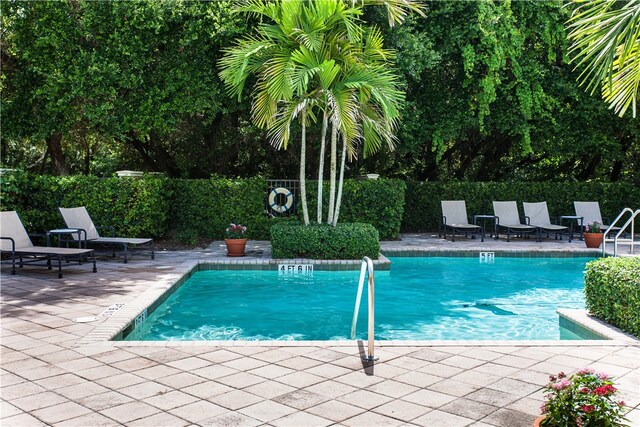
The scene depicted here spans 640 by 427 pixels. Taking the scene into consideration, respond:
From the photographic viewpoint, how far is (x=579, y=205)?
16094 millimetres

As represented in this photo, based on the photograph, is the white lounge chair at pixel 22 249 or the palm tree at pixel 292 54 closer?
the white lounge chair at pixel 22 249

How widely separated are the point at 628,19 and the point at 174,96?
35.9 feet

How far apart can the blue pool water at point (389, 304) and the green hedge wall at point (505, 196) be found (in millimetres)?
4751

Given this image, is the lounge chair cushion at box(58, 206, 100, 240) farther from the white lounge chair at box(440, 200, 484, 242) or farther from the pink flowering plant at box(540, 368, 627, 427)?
A: the pink flowering plant at box(540, 368, 627, 427)

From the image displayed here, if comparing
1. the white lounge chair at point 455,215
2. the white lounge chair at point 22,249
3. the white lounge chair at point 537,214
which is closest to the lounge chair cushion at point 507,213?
the white lounge chair at point 537,214

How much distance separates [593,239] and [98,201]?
11.4m

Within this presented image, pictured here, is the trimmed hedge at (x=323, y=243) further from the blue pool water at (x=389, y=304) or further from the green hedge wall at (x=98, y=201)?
the green hedge wall at (x=98, y=201)

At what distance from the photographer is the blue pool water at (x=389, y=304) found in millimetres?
7035

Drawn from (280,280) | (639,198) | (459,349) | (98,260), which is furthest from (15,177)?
(639,198)

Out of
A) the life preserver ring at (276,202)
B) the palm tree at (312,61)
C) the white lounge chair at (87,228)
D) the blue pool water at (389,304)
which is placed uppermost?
the palm tree at (312,61)

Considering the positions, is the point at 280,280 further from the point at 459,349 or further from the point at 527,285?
the point at 459,349

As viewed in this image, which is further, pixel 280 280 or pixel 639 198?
pixel 639 198

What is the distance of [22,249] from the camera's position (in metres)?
9.49

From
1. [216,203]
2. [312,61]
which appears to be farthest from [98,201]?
[312,61]
